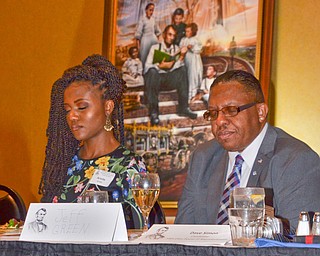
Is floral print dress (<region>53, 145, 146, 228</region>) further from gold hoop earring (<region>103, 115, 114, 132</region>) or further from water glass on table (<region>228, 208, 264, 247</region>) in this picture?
water glass on table (<region>228, 208, 264, 247</region>)

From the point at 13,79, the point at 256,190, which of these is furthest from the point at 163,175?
the point at 256,190

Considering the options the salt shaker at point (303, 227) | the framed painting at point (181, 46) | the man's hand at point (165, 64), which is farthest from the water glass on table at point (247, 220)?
the man's hand at point (165, 64)

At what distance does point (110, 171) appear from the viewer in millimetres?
3646

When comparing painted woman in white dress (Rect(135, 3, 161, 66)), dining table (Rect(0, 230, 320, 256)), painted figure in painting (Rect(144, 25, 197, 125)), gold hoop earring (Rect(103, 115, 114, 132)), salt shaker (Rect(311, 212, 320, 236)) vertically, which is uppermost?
painted woman in white dress (Rect(135, 3, 161, 66))

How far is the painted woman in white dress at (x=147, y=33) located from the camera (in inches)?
211

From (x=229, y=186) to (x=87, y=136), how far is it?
77cm

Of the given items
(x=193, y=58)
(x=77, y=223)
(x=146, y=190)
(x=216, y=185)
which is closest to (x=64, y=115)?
(x=216, y=185)

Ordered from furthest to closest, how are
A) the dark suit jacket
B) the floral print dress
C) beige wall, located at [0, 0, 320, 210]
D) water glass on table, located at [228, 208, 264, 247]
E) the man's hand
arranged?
beige wall, located at [0, 0, 320, 210] → the man's hand → the floral print dress → the dark suit jacket → water glass on table, located at [228, 208, 264, 247]

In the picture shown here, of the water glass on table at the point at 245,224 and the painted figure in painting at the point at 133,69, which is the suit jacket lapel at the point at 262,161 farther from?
the painted figure in painting at the point at 133,69

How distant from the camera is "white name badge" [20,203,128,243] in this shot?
199 centimetres

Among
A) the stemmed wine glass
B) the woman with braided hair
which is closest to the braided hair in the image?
the woman with braided hair

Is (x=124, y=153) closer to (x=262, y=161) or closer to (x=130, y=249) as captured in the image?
(x=262, y=161)

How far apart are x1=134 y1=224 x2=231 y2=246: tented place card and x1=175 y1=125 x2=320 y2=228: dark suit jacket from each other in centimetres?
115

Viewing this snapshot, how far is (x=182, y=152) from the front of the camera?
5.18m
